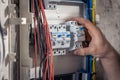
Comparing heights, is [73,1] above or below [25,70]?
above

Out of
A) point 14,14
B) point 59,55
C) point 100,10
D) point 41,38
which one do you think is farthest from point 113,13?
point 14,14

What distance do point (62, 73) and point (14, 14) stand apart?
0.79 m

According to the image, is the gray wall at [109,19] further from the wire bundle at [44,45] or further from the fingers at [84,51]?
the wire bundle at [44,45]

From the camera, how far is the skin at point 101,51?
1.64 meters

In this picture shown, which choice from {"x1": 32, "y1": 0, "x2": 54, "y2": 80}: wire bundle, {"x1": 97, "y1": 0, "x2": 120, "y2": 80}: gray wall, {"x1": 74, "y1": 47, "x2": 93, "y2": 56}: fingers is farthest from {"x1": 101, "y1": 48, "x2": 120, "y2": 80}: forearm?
{"x1": 32, "y1": 0, "x2": 54, "y2": 80}: wire bundle

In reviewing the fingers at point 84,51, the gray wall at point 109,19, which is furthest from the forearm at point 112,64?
the gray wall at point 109,19

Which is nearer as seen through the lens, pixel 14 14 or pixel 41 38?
pixel 14 14

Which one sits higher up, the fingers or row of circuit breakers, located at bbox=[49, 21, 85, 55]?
row of circuit breakers, located at bbox=[49, 21, 85, 55]

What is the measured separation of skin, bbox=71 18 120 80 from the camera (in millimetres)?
1639

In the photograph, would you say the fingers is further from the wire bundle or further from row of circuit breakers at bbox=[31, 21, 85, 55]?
the wire bundle

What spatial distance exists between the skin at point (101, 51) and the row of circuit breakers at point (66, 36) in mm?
56

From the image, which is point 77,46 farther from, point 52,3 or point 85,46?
point 52,3

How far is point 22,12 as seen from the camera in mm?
1168

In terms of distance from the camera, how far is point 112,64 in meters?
1.72
